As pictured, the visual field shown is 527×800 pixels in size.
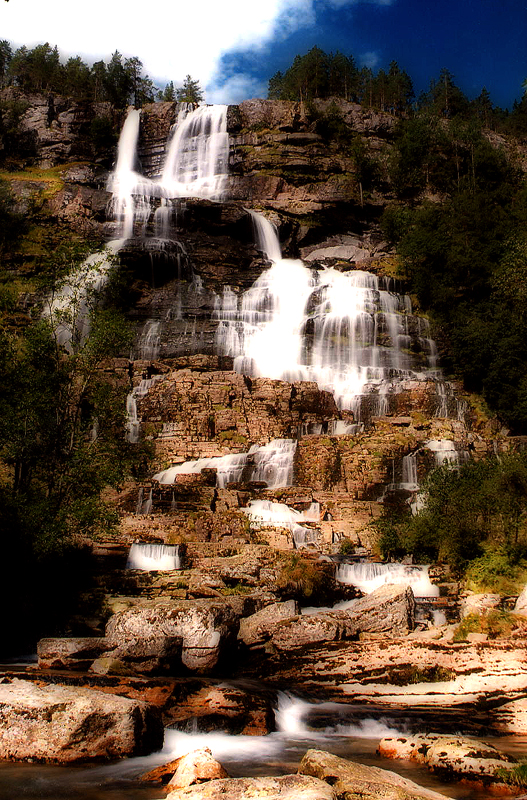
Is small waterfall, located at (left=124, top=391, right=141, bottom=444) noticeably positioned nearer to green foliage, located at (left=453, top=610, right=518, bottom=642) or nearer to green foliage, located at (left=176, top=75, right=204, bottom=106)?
green foliage, located at (left=453, top=610, right=518, bottom=642)

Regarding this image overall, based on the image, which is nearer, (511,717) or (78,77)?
(511,717)

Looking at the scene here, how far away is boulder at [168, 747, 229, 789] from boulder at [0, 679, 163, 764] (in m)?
1.47

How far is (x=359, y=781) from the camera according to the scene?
5566 mm

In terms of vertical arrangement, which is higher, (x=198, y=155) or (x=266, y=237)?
(x=198, y=155)

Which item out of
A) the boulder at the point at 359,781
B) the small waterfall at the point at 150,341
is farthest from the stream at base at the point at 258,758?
the small waterfall at the point at 150,341

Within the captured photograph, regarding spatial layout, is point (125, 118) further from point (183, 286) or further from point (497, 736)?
point (497, 736)

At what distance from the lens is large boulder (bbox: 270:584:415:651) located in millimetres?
13906

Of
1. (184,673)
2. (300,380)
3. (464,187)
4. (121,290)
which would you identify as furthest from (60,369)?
(464,187)

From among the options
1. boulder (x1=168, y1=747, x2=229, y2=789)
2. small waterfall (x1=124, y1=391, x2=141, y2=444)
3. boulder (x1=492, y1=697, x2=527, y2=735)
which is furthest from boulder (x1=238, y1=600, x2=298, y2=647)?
small waterfall (x1=124, y1=391, x2=141, y2=444)

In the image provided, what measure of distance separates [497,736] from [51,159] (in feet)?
216

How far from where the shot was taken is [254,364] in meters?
39.1

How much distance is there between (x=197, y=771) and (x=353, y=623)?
9068 millimetres

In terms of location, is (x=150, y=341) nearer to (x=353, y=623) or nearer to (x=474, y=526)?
(x=474, y=526)

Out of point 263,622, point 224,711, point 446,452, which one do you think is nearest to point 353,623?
point 263,622
